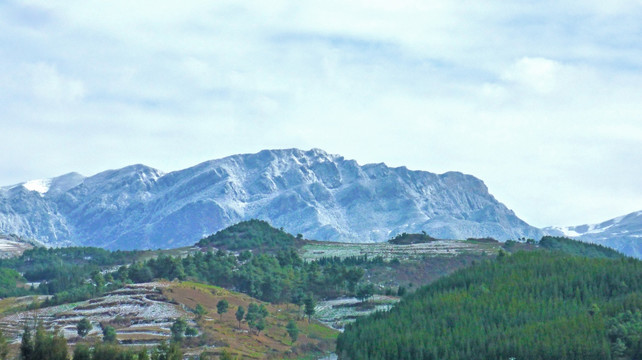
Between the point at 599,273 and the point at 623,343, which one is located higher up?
Answer: the point at 599,273

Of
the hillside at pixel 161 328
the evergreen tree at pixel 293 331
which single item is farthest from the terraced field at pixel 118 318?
the evergreen tree at pixel 293 331

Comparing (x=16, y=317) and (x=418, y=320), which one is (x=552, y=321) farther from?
(x=16, y=317)

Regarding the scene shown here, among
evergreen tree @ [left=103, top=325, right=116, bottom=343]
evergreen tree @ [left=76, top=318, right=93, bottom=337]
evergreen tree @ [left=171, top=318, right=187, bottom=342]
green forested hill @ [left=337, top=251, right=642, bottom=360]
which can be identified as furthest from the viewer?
evergreen tree @ [left=76, top=318, right=93, bottom=337]

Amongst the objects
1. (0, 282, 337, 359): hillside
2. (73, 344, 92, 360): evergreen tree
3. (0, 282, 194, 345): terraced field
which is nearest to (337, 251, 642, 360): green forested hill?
(0, 282, 337, 359): hillside

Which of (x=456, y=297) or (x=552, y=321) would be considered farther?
(x=456, y=297)

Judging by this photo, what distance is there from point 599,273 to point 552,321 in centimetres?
3531

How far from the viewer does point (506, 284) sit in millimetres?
188750

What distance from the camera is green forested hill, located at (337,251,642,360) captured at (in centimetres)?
14475

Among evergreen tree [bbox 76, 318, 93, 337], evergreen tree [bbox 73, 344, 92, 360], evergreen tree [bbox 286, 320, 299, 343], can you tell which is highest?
evergreen tree [bbox 76, 318, 93, 337]

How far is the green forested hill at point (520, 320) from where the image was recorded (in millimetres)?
144750

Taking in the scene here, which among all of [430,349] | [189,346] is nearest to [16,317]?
[189,346]

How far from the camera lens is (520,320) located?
16375 centimetres

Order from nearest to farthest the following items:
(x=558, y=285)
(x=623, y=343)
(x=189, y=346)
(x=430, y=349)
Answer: (x=623, y=343)
(x=430, y=349)
(x=189, y=346)
(x=558, y=285)

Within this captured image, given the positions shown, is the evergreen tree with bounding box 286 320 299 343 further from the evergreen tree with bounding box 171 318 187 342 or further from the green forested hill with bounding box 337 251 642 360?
the evergreen tree with bounding box 171 318 187 342
